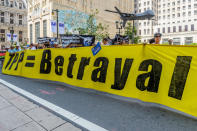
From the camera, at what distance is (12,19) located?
63.5 meters

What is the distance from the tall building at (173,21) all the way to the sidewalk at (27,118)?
226 feet

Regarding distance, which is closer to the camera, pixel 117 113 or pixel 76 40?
pixel 117 113

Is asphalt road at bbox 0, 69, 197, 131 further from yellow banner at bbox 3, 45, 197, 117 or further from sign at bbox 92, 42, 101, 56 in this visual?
sign at bbox 92, 42, 101, 56

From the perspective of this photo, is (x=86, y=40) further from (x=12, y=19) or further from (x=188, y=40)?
(x=188, y=40)

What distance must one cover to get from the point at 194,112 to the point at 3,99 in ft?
14.6

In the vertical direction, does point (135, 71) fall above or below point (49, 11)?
below

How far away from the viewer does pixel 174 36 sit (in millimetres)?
70750

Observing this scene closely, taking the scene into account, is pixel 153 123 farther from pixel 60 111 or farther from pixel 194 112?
pixel 60 111

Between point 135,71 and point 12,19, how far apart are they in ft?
237

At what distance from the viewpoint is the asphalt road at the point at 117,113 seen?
2.67m

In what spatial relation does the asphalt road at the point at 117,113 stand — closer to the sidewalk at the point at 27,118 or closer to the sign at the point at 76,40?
the sidewalk at the point at 27,118

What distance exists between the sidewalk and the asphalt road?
460mm

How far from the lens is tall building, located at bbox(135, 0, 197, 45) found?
67.5 meters

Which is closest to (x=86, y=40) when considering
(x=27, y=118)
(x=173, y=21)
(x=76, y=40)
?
(x=76, y=40)
